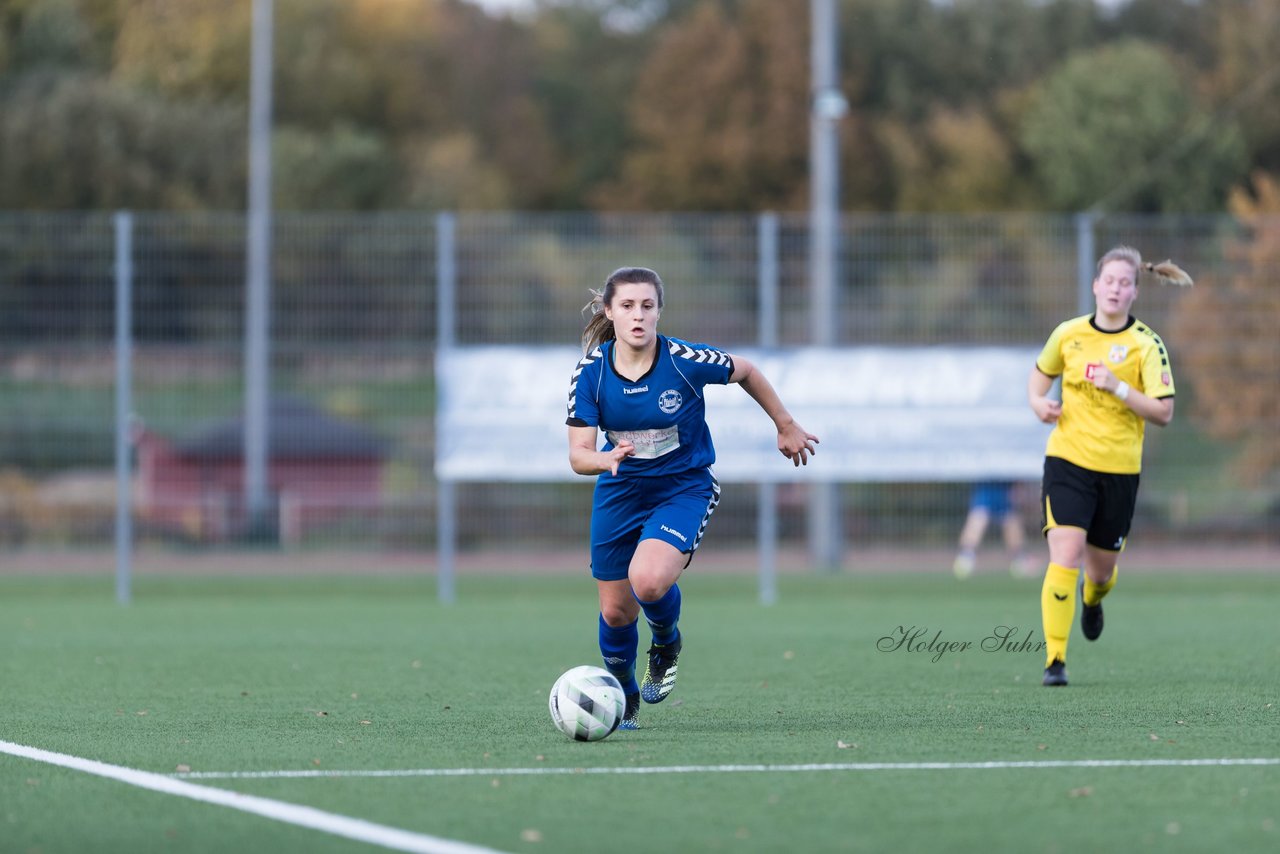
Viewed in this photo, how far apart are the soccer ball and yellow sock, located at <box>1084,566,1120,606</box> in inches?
140

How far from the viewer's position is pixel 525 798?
5.79 m

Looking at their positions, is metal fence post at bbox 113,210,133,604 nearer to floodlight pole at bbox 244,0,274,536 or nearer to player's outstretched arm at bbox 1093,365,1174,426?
floodlight pole at bbox 244,0,274,536

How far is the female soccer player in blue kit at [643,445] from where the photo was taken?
24.6 feet

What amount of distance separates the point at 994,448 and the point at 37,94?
101 feet

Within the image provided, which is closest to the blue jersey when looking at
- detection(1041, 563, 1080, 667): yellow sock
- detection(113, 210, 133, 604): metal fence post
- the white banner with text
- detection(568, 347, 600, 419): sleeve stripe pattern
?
detection(568, 347, 600, 419): sleeve stripe pattern

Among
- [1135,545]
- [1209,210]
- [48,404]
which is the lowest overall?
[1135,545]

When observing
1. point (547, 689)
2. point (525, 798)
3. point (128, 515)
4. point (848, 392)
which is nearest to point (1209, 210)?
point (848, 392)

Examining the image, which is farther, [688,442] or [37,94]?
[37,94]

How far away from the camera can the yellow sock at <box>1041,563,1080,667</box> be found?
9.22 meters

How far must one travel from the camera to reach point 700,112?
48250 mm

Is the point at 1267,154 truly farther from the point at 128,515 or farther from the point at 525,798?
the point at 525,798

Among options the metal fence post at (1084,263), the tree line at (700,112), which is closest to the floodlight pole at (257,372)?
the metal fence post at (1084,263)

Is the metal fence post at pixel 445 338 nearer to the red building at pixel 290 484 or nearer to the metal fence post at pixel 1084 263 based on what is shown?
the red building at pixel 290 484

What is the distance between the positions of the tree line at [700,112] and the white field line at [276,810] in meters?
32.9
